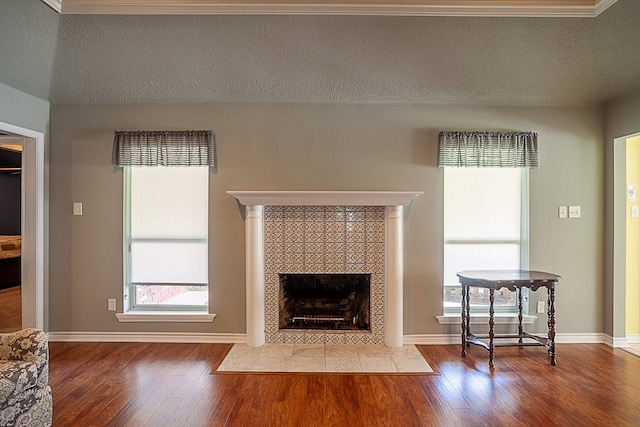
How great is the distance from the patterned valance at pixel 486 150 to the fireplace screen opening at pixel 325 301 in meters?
→ 1.46

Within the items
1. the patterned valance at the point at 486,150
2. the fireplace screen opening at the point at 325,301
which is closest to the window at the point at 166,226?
the fireplace screen opening at the point at 325,301

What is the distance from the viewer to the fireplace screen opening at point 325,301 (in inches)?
147

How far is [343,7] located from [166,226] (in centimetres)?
259

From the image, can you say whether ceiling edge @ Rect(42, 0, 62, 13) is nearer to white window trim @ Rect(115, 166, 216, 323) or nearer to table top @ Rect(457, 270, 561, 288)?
white window trim @ Rect(115, 166, 216, 323)

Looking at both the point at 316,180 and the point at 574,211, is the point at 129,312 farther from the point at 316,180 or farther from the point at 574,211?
the point at 574,211

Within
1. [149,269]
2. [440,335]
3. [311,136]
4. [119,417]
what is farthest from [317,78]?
[119,417]

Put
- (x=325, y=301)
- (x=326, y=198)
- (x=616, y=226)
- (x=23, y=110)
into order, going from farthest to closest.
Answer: (x=325, y=301), (x=616, y=226), (x=326, y=198), (x=23, y=110)

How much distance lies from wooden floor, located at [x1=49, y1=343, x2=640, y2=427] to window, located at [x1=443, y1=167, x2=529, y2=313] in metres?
0.86

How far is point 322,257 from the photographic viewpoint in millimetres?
3678

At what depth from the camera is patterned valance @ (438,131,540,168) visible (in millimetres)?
3592

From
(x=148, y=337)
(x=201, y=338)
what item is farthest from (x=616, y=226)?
(x=148, y=337)

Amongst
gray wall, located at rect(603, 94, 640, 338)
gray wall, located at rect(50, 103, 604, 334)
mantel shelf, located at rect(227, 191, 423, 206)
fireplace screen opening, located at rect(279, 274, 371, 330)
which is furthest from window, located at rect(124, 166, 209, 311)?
gray wall, located at rect(603, 94, 640, 338)

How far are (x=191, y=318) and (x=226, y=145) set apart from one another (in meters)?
1.76

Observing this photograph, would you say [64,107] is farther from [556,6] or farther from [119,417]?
[556,6]
